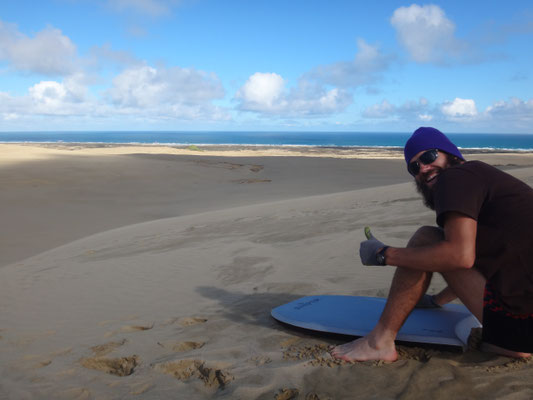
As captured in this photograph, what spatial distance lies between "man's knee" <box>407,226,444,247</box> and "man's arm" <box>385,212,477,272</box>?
80 mm

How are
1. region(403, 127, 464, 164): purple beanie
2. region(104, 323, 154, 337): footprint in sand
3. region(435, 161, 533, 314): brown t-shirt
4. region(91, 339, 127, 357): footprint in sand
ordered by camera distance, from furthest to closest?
region(104, 323, 154, 337): footprint in sand → region(91, 339, 127, 357): footprint in sand → region(403, 127, 464, 164): purple beanie → region(435, 161, 533, 314): brown t-shirt

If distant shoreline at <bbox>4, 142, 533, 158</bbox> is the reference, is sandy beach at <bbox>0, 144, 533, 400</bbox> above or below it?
below

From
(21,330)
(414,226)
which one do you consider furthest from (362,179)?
(21,330)

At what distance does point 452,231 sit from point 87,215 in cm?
980

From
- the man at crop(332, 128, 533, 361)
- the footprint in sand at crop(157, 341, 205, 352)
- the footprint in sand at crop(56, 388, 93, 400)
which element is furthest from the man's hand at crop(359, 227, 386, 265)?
the footprint in sand at crop(56, 388, 93, 400)

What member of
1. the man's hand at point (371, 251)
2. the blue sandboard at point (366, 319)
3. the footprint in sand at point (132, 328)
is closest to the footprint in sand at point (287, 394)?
the blue sandboard at point (366, 319)

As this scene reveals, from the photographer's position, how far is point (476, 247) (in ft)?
7.47

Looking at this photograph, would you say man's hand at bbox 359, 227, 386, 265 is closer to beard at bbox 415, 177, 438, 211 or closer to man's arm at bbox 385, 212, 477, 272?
man's arm at bbox 385, 212, 477, 272

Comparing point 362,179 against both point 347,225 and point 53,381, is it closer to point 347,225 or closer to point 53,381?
point 347,225

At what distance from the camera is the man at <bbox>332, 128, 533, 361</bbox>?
2174mm

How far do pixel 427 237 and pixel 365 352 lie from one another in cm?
76

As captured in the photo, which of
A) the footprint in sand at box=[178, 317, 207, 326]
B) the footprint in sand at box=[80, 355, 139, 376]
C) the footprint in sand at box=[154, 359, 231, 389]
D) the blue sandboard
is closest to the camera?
the footprint in sand at box=[154, 359, 231, 389]

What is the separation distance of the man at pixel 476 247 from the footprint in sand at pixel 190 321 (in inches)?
67.5

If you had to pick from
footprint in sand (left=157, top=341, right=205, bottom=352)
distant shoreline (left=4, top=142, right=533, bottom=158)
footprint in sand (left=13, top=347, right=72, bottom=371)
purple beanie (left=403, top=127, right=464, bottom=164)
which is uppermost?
distant shoreline (left=4, top=142, right=533, bottom=158)
